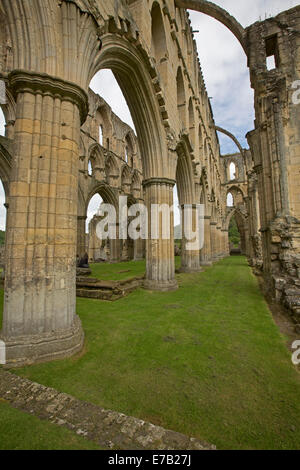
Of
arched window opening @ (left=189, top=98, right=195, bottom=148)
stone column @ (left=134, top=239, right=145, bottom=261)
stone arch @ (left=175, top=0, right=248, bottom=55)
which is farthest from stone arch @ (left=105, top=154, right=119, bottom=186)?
stone arch @ (left=175, top=0, right=248, bottom=55)

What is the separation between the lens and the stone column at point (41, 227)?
10.4 feet

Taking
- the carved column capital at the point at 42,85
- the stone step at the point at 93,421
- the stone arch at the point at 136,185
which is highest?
the stone arch at the point at 136,185

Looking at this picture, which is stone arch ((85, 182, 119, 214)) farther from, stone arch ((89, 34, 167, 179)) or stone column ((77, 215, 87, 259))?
stone arch ((89, 34, 167, 179))

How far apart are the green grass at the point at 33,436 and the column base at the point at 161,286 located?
19.6ft

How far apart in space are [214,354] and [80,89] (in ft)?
15.7

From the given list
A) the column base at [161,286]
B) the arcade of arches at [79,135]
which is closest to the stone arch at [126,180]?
the arcade of arches at [79,135]

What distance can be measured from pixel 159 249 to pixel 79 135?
501cm

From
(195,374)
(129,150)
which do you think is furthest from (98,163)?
(195,374)

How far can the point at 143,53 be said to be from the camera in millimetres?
6984

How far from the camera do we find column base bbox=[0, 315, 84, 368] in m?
3.02

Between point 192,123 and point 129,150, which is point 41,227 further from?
point 129,150

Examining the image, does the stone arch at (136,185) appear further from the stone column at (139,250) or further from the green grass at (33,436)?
the green grass at (33,436)

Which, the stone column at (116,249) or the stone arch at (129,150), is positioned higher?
the stone arch at (129,150)

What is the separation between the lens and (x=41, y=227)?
3.36m
